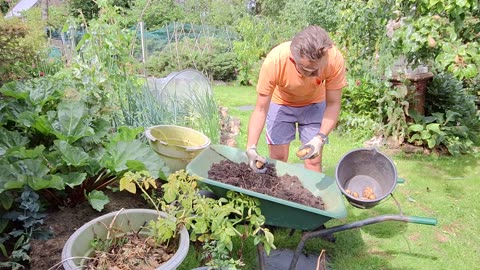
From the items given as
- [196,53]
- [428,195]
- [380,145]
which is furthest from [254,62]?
[428,195]

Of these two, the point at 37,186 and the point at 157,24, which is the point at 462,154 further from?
the point at 157,24

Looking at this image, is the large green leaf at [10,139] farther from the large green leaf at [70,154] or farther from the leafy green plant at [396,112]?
the leafy green plant at [396,112]

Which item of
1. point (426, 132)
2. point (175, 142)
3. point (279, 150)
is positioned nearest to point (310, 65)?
point (279, 150)

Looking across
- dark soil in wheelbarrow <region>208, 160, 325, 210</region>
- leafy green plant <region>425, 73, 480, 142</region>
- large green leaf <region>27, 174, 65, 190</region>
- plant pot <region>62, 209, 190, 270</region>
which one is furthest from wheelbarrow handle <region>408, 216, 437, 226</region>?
leafy green plant <region>425, 73, 480, 142</region>

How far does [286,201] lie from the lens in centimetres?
179

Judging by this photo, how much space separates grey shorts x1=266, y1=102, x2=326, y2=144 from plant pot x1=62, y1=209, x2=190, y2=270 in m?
1.22

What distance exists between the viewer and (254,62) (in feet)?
29.3

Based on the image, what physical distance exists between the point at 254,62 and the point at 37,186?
743cm

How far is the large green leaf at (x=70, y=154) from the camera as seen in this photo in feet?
6.81

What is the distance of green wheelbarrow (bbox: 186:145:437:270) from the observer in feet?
5.88

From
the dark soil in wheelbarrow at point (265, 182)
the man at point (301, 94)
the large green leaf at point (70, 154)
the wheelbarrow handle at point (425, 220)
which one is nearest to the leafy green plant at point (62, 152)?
the large green leaf at point (70, 154)

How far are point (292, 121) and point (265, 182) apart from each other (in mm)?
729

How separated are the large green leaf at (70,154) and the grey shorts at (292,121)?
1.32m

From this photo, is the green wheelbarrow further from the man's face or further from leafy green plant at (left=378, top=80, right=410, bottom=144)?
leafy green plant at (left=378, top=80, right=410, bottom=144)
